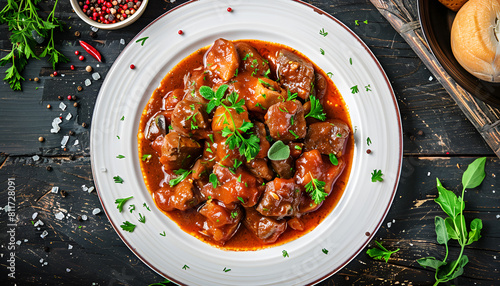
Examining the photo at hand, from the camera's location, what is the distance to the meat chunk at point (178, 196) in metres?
3.79

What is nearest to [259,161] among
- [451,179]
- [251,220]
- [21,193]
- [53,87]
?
[251,220]

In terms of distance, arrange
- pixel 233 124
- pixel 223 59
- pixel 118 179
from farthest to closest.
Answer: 1. pixel 118 179
2. pixel 223 59
3. pixel 233 124

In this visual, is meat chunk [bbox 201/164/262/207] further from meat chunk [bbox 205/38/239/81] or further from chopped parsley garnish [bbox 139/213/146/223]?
meat chunk [bbox 205/38/239/81]

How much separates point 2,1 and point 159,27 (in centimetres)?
193

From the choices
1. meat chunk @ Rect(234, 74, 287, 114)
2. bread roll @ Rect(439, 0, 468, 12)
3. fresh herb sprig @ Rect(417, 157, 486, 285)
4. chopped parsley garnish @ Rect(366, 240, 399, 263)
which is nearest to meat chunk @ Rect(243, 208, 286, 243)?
chopped parsley garnish @ Rect(366, 240, 399, 263)

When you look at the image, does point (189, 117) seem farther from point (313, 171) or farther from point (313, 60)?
→ point (313, 60)

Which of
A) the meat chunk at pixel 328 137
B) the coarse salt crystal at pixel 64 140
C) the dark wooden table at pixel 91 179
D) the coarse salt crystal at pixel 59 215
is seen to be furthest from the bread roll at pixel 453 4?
the coarse salt crystal at pixel 59 215

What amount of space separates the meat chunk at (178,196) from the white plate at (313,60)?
196 millimetres

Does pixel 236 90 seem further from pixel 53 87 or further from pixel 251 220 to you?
pixel 53 87

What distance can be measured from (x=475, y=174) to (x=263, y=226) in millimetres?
2316

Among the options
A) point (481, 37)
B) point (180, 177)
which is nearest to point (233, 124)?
point (180, 177)

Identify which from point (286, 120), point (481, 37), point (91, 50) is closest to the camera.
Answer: point (481, 37)

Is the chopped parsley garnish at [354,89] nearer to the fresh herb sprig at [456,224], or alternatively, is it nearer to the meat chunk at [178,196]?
the fresh herb sprig at [456,224]

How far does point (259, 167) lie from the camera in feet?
12.4
